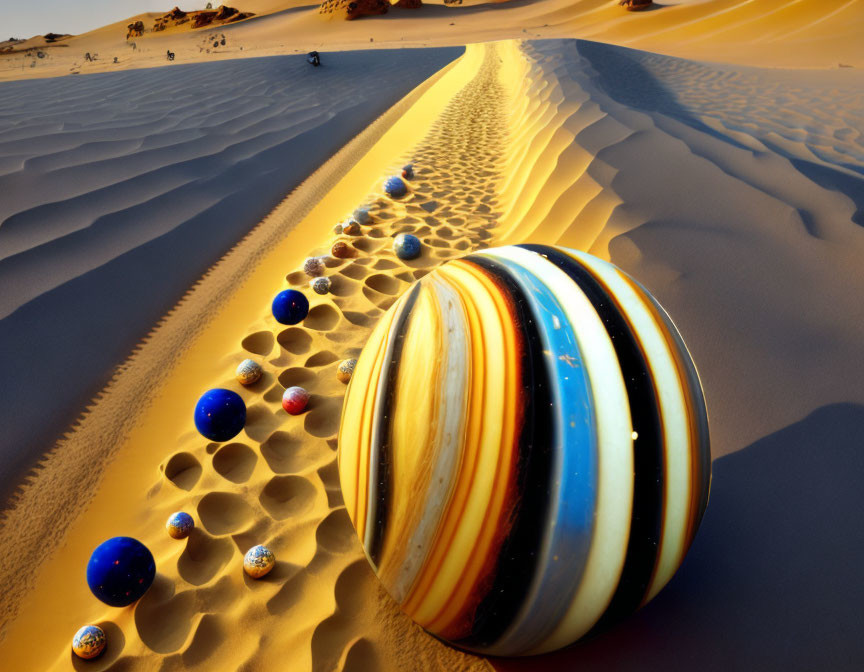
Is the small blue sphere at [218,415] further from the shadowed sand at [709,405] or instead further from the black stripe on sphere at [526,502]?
the black stripe on sphere at [526,502]

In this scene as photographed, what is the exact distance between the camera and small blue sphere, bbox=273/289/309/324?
265cm

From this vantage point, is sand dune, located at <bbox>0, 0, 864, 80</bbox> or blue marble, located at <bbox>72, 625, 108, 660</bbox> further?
sand dune, located at <bbox>0, 0, 864, 80</bbox>

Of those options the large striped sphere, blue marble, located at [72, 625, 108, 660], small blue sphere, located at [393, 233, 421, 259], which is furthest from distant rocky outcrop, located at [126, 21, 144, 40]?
the large striped sphere

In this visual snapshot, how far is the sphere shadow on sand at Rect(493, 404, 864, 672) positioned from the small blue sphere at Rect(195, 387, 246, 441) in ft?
4.27

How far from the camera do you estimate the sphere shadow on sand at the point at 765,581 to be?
136 cm

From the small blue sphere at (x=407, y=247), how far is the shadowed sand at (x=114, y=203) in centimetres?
127

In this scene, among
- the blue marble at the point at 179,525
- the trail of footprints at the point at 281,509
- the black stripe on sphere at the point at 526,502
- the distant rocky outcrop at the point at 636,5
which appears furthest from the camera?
the distant rocky outcrop at the point at 636,5

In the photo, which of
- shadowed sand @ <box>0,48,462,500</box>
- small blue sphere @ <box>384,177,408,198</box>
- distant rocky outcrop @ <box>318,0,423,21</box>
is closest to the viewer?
shadowed sand @ <box>0,48,462,500</box>

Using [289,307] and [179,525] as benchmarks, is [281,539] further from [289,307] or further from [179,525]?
[289,307]

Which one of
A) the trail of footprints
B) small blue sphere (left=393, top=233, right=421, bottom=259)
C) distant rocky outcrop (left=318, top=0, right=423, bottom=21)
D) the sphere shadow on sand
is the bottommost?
the sphere shadow on sand

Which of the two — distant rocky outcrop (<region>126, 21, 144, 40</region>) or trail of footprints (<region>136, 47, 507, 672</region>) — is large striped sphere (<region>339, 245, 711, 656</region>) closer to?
trail of footprints (<region>136, 47, 507, 672</region>)

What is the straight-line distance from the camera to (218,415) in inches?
79.0

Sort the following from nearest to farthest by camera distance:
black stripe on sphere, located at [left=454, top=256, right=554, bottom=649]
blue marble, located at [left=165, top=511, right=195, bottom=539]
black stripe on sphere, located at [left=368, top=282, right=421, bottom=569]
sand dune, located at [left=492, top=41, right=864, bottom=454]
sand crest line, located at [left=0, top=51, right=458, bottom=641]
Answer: black stripe on sphere, located at [left=454, top=256, right=554, bottom=649] < black stripe on sphere, located at [left=368, top=282, right=421, bottom=569] < blue marble, located at [left=165, top=511, right=195, bottom=539] < sand crest line, located at [left=0, top=51, right=458, bottom=641] < sand dune, located at [left=492, top=41, right=864, bottom=454]

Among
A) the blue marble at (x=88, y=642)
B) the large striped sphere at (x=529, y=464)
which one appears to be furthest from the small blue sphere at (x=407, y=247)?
the blue marble at (x=88, y=642)
